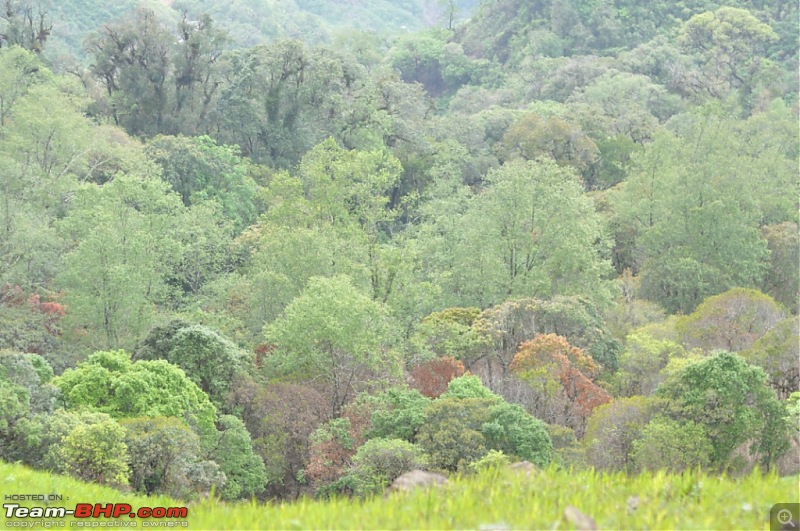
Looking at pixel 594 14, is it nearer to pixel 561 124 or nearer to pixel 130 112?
pixel 561 124

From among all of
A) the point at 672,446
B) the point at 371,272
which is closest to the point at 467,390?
the point at 672,446

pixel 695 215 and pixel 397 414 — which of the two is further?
pixel 695 215

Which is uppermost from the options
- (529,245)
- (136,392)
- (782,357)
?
(529,245)

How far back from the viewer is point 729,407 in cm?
2453

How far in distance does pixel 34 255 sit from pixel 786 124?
50.7 m

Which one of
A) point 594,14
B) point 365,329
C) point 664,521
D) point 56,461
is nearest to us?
point 664,521

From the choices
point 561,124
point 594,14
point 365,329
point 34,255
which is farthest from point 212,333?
point 594,14

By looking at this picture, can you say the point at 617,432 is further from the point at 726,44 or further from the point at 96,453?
the point at 726,44

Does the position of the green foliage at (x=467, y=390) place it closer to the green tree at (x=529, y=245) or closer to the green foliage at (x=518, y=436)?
the green foliage at (x=518, y=436)

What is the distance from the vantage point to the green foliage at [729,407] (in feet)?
80.4

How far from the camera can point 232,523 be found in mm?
8180

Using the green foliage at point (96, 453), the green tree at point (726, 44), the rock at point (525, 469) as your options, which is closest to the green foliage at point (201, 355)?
the green foliage at point (96, 453)

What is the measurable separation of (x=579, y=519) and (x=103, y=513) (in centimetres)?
652

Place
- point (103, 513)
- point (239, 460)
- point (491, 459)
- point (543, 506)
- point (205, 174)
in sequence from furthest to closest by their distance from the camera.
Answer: point (205, 174) → point (239, 460) → point (491, 459) → point (103, 513) → point (543, 506)
